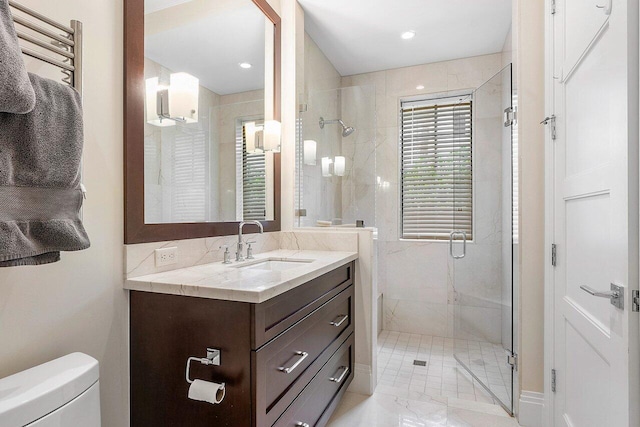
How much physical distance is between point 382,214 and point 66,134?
9.37 feet

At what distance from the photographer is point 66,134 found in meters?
0.95

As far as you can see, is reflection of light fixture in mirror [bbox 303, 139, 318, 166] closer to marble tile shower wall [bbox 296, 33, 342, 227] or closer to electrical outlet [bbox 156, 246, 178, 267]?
marble tile shower wall [bbox 296, 33, 342, 227]

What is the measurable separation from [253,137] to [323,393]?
1.54 m

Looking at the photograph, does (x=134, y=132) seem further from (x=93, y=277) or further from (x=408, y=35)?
(x=408, y=35)

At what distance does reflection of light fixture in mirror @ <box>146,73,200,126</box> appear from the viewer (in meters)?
1.44

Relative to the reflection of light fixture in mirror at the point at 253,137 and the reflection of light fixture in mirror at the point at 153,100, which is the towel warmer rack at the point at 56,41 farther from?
the reflection of light fixture in mirror at the point at 253,137

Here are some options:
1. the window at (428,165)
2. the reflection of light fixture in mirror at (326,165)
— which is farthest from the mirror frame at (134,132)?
the window at (428,165)

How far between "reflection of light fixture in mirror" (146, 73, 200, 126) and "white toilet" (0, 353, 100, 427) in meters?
0.95

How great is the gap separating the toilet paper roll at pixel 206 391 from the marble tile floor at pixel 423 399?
3.52 ft

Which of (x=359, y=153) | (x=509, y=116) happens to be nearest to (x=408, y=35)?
(x=359, y=153)

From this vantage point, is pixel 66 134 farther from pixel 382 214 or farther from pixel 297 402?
pixel 382 214

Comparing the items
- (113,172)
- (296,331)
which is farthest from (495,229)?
(113,172)

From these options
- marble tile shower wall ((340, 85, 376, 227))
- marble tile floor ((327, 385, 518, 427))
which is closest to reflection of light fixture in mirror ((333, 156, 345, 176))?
marble tile shower wall ((340, 85, 376, 227))

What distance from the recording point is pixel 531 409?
6.13 ft
